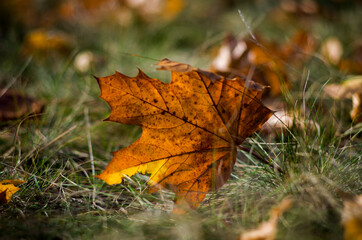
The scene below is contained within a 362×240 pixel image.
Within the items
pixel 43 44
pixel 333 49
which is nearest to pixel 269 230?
pixel 333 49

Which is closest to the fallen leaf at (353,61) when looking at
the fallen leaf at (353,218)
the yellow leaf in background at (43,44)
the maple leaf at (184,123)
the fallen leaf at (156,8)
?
the maple leaf at (184,123)

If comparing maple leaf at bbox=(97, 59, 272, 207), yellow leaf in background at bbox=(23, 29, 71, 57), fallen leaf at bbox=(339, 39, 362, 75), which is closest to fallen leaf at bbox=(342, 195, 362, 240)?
maple leaf at bbox=(97, 59, 272, 207)

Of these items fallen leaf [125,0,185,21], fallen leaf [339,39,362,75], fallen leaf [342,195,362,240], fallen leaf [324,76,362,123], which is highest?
fallen leaf [125,0,185,21]

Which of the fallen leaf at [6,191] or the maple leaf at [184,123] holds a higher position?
the maple leaf at [184,123]

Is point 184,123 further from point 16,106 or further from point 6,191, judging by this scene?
Answer: point 16,106

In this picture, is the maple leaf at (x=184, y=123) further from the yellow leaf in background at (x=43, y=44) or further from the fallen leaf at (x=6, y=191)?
the yellow leaf in background at (x=43, y=44)

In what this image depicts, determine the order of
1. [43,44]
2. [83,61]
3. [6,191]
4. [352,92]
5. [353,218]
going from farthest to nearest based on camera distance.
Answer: [43,44] → [83,61] → [352,92] → [6,191] → [353,218]

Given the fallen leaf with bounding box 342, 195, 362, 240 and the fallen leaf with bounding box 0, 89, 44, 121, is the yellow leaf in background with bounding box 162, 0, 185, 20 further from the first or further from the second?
the fallen leaf with bounding box 342, 195, 362, 240
